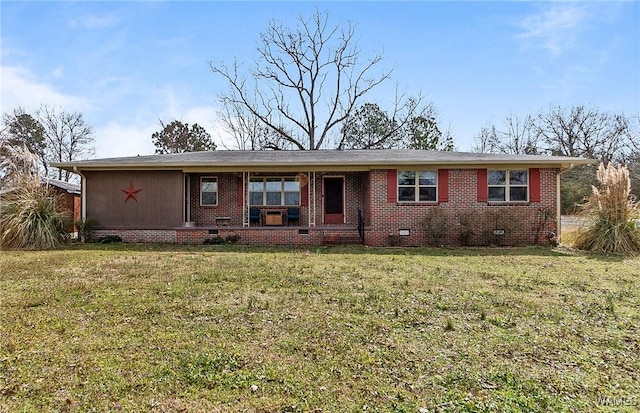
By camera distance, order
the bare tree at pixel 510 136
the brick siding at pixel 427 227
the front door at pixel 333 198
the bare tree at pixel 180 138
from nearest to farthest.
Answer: the brick siding at pixel 427 227 < the front door at pixel 333 198 < the bare tree at pixel 180 138 < the bare tree at pixel 510 136

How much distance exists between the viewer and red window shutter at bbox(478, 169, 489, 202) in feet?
38.8

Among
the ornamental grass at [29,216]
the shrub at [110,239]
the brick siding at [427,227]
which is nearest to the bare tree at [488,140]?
the brick siding at [427,227]

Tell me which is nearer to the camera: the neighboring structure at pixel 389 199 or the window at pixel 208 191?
the neighboring structure at pixel 389 199

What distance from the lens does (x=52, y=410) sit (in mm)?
2410

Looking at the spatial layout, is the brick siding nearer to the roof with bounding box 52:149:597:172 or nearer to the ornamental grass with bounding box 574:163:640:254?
the roof with bounding box 52:149:597:172

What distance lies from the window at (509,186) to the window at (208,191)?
30.6 ft

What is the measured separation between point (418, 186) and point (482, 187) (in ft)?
6.39

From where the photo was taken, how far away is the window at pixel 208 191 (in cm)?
1400

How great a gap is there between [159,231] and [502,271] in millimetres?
9831

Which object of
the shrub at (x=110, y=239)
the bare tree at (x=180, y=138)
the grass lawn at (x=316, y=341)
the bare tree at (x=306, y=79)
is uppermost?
the bare tree at (x=306, y=79)

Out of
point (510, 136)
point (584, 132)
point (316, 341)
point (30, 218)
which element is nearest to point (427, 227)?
point (316, 341)

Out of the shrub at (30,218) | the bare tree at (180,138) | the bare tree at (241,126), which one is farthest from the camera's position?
the bare tree at (180,138)

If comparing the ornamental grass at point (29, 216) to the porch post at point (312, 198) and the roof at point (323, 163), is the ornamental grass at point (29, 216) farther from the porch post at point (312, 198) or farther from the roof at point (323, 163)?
the porch post at point (312, 198)

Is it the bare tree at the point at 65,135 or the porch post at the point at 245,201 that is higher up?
the bare tree at the point at 65,135
